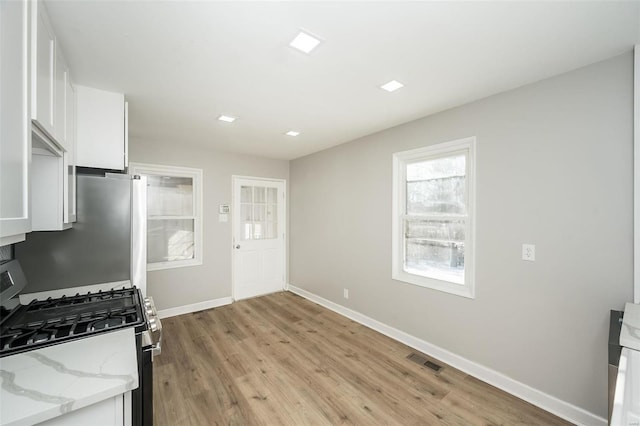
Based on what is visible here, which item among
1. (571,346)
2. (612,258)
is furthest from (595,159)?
(571,346)

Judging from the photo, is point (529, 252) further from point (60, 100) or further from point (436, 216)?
point (60, 100)

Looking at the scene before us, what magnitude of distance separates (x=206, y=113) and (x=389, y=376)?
3091mm

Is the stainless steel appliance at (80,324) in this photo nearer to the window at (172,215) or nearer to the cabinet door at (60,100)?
the cabinet door at (60,100)

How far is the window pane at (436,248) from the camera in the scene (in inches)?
105

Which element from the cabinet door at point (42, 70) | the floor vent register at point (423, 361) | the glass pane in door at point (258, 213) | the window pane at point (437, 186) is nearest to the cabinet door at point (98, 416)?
the cabinet door at point (42, 70)

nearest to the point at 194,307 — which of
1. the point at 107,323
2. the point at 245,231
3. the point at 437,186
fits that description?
the point at 245,231

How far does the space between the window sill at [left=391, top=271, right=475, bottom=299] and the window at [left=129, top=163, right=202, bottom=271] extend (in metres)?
2.98

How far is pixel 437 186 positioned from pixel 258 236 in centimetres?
314

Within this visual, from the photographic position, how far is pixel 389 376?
244cm

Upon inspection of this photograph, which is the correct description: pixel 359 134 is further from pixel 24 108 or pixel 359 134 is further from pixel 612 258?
pixel 24 108

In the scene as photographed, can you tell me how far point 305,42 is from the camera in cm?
159

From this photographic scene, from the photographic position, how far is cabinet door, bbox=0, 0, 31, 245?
0.80 m

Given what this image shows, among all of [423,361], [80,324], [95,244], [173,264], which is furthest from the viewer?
[173,264]

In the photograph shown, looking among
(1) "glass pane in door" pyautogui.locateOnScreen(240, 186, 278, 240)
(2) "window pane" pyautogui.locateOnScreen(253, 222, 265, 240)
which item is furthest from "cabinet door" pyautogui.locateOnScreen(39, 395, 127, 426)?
(2) "window pane" pyautogui.locateOnScreen(253, 222, 265, 240)
